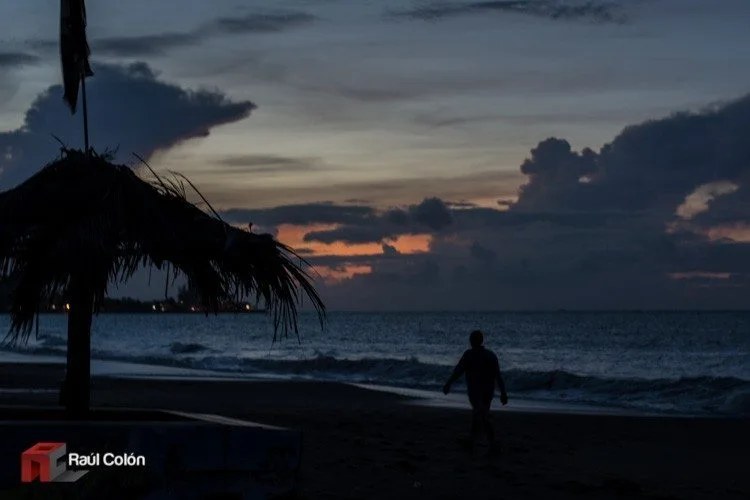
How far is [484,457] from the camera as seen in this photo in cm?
1388

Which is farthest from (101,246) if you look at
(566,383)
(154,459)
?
(566,383)

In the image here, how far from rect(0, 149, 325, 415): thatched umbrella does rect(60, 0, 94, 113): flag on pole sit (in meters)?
0.61

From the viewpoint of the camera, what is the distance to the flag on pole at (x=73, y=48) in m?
8.81

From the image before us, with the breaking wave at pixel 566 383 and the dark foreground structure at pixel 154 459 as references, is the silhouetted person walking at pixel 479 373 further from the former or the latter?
the breaking wave at pixel 566 383

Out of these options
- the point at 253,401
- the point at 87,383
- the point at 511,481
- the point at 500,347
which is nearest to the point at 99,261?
the point at 87,383

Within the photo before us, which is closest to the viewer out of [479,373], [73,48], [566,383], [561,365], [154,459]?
[154,459]

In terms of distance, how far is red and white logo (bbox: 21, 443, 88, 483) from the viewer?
6980 millimetres

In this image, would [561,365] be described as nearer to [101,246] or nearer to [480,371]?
[480,371]

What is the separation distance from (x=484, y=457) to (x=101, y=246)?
7287 mm

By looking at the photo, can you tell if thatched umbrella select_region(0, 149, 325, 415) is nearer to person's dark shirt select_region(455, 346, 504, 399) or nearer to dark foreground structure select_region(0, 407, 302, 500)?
dark foreground structure select_region(0, 407, 302, 500)

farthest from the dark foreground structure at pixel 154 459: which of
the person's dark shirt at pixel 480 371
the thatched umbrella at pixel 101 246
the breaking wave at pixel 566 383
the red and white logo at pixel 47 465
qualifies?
the breaking wave at pixel 566 383

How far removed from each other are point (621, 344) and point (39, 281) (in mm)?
70866

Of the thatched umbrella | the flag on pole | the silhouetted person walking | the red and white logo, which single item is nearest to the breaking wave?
the silhouetted person walking

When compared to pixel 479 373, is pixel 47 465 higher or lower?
lower
